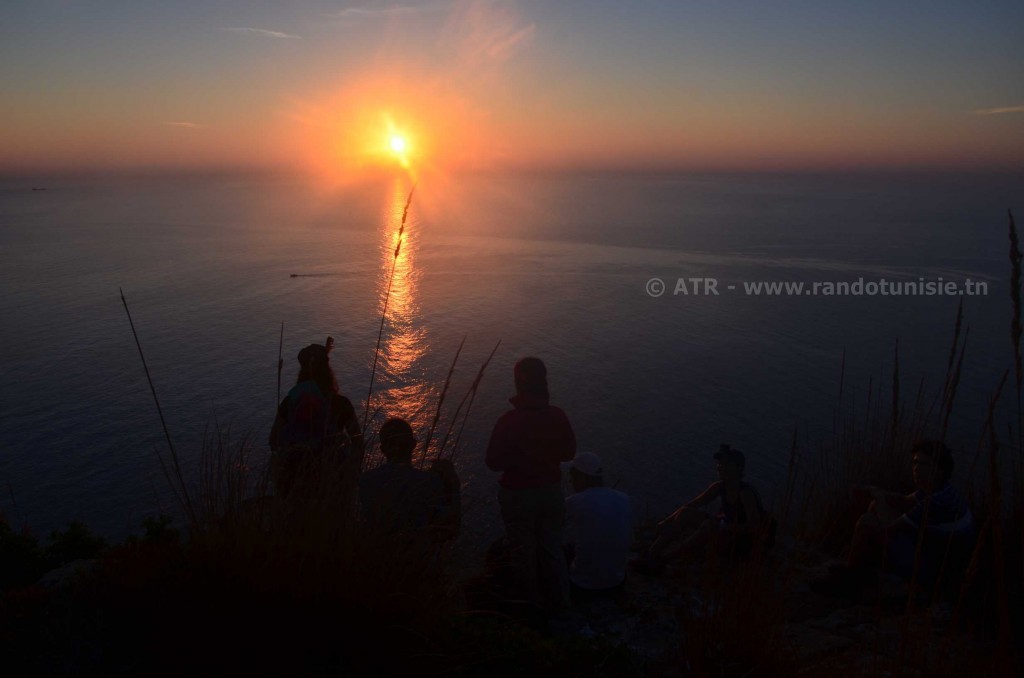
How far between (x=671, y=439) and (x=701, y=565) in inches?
269

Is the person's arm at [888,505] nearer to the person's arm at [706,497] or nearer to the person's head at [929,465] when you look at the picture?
the person's head at [929,465]

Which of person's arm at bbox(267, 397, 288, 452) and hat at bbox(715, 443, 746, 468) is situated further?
hat at bbox(715, 443, 746, 468)

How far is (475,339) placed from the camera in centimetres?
1872

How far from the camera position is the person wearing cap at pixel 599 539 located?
472 centimetres

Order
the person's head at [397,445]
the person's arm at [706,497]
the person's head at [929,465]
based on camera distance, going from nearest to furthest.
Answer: the person's head at [397,445], the person's head at [929,465], the person's arm at [706,497]

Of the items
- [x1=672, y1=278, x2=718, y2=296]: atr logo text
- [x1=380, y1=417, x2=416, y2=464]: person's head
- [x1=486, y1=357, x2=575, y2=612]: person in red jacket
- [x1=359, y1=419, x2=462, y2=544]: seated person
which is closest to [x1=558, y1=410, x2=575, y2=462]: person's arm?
[x1=486, y1=357, x2=575, y2=612]: person in red jacket

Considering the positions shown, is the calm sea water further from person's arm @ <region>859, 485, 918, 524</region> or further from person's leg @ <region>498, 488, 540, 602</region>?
person's arm @ <region>859, 485, 918, 524</region>

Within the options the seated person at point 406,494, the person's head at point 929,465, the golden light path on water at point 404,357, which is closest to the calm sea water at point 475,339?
the golden light path on water at point 404,357

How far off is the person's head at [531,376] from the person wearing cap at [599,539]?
1.11 metres

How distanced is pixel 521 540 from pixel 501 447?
67cm

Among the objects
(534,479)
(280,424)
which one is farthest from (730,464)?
(280,424)

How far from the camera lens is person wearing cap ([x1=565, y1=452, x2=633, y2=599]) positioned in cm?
472

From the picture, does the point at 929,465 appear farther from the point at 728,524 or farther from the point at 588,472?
the point at 588,472

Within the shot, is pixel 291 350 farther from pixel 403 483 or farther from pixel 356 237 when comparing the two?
pixel 356 237
